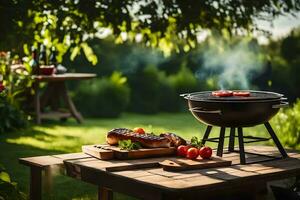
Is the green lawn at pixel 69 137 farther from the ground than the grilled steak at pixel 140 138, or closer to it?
closer to it

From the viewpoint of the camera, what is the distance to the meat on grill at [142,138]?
396cm

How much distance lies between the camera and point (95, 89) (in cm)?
1069

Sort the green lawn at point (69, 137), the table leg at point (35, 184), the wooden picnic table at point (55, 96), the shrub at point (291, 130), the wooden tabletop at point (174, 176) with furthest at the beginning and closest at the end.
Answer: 1. the wooden picnic table at point (55, 96)
2. the shrub at point (291, 130)
3. the green lawn at point (69, 137)
4. the table leg at point (35, 184)
5. the wooden tabletop at point (174, 176)

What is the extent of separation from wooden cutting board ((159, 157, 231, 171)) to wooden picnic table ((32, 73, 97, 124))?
563cm

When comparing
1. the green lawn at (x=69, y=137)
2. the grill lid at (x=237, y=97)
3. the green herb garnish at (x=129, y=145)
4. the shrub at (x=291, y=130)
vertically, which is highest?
the grill lid at (x=237, y=97)

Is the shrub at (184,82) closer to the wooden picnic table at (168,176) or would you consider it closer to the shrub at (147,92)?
the shrub at (147,92)

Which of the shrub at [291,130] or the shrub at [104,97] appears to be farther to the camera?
the shrub at [104,97]

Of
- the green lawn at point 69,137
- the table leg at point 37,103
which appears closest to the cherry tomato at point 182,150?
the green lawn at point 69,137

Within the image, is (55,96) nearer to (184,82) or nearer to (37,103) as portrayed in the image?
(37,103)

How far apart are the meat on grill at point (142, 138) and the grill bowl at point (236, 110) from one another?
27 centimetres

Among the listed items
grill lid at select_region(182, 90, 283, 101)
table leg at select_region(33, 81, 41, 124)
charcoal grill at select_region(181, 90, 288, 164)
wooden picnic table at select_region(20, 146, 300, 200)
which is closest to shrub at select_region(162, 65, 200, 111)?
table leg at select_region(33, 81, 41, 124)

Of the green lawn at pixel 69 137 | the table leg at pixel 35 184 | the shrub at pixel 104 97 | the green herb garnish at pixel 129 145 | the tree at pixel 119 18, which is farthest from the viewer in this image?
the shrub at pixel 104 97

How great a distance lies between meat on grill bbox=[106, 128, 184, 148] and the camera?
3.96 metres

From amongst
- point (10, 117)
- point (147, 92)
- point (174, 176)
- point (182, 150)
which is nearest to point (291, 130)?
point (182, 150)
